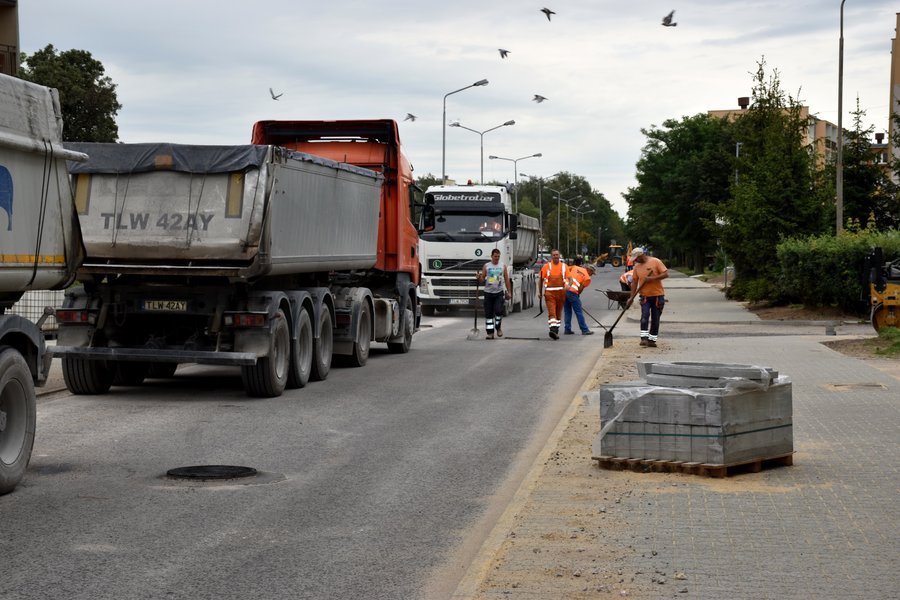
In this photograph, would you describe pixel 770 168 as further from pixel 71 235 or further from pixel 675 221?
pixel 675 221

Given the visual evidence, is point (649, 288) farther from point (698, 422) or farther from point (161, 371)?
point (698, 422)

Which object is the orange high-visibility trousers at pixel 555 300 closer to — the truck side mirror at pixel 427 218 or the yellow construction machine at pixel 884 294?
the truck side mirror at pixel 427 218

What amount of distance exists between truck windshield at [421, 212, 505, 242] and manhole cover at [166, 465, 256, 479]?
2470 cm

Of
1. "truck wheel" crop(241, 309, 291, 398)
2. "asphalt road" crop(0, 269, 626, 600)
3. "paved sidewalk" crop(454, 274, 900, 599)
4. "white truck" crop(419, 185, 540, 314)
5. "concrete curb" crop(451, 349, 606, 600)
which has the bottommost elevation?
"asphalt road" crop(0, 269, 626, 600)

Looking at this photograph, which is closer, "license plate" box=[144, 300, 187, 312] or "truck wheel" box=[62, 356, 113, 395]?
"license plate" box=[144, 300, 187, 312]

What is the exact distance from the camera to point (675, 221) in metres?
95.6

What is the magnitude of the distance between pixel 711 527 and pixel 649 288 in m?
14.7

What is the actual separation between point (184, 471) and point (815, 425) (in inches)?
217

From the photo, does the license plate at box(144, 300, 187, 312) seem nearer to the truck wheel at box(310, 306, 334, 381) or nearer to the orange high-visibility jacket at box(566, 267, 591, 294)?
the truck wheel at box(310, 306, 334, 381)

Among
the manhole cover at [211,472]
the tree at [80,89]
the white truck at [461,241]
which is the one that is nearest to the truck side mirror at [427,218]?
the white truck at [461,241]

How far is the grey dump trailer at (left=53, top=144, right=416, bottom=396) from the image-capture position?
13.8 meters

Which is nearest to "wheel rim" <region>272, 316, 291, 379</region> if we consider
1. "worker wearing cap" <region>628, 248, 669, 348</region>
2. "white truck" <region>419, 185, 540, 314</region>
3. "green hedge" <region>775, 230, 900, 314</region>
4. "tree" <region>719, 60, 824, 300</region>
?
"worker wearing cap" <region>628, 248, 669, 348</region>

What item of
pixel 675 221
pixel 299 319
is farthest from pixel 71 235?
pixel 675 221

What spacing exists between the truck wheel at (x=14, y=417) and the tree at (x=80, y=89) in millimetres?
50499
